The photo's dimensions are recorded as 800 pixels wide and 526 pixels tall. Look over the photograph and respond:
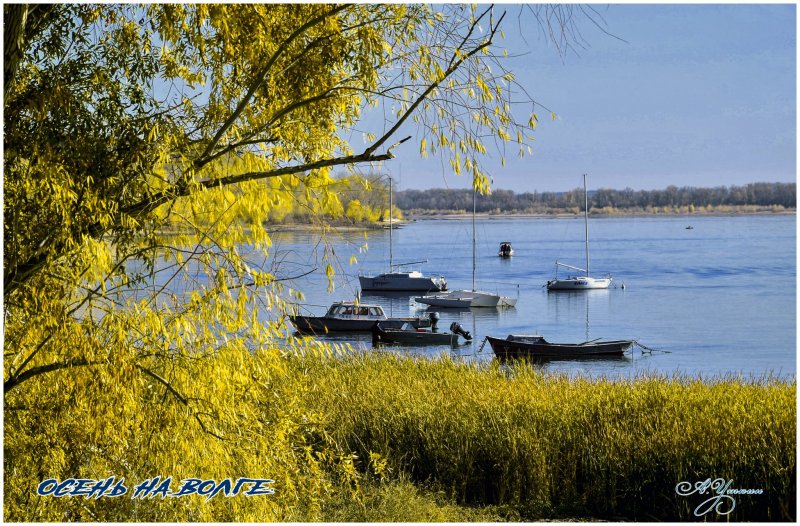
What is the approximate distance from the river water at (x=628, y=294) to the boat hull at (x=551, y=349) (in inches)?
12.5

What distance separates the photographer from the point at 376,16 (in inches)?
198

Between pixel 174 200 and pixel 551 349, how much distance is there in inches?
676

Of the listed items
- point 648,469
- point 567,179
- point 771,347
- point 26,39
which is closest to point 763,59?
point 567,179

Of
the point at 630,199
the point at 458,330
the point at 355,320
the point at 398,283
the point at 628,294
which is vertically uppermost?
the point at 630,199

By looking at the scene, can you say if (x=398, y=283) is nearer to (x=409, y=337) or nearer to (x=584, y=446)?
(x=409, y=337)

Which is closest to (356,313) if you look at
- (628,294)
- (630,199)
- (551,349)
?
(551,349)

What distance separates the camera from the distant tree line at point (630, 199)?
47406 millimetres

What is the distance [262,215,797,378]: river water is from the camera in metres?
21.5

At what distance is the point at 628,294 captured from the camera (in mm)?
40062

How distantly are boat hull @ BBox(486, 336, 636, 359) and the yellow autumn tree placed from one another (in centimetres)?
1466

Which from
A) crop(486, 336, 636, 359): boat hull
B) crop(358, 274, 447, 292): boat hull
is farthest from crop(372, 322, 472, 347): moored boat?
crop(358, 274, 447, 292): boat hull

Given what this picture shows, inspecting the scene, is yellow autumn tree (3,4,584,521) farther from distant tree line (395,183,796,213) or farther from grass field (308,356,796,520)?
distant tree line (395,183,796,213)

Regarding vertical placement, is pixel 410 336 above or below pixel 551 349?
below

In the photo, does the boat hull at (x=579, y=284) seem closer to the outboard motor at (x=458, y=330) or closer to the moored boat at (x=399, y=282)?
the moored boat at (x=399, y=282)
